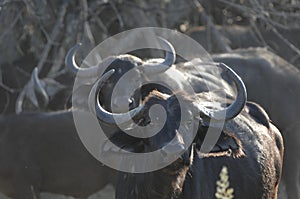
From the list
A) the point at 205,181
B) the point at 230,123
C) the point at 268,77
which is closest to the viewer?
the point at 205,181

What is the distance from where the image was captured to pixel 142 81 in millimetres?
8359

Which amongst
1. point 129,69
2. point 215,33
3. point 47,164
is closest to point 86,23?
point 215,33

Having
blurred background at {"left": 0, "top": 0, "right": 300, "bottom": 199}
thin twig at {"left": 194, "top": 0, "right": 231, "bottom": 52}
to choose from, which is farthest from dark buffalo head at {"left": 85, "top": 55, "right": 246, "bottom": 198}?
thin twig at {"left": 194, "top": 0, "right": 231, "bottom": 52}

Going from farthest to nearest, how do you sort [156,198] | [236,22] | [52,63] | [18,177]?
[236,22] → [52,63] → [18,177] → [156,198]

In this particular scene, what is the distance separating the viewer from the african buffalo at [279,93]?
9102 millimetres

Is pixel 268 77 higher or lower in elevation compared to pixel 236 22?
higher

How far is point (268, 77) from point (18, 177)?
140 inches

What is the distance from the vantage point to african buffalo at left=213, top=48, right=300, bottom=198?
910cm

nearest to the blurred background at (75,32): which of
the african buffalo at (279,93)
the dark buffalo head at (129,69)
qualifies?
the african buffalo at (279,93)

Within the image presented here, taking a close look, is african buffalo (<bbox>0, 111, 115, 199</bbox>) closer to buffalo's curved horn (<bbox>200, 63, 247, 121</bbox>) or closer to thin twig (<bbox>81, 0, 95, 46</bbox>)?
thin twig (<bbox>81, 0, 95, 46</bbox>)

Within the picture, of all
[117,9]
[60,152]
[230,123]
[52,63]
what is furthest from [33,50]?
[230,123]

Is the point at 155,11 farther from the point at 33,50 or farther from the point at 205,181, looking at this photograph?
the point at 205,181

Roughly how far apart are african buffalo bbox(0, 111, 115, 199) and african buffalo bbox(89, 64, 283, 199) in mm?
2466

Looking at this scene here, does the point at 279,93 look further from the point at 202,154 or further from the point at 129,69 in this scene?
the point at 202,154
